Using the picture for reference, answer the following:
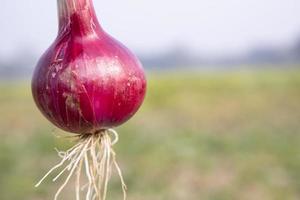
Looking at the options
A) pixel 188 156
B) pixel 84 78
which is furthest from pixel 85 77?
pixel 188 156

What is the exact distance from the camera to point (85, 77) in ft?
6.21

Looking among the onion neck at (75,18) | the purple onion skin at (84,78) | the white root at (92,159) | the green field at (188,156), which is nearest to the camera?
the purple onion skin at (84,78)

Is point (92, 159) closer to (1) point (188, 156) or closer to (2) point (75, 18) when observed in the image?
(2) point (75, 18)

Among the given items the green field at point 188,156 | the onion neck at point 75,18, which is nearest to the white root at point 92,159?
the green field at point 188,156

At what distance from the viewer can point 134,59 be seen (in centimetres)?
204

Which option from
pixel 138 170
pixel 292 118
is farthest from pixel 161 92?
pixel 138 170

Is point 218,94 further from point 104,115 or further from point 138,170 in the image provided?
point 104,115

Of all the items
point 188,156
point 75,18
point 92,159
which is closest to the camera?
point 75,18

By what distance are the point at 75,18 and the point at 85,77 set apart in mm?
266

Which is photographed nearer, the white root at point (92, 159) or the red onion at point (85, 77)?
the red onion at point (85, 77)

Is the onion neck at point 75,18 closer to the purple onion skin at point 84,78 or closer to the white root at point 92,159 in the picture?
the purple onion skin at point 84,78

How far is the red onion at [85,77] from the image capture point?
1894mm

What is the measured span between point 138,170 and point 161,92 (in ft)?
56.7

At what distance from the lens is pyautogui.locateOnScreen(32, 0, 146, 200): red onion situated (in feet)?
6.21
